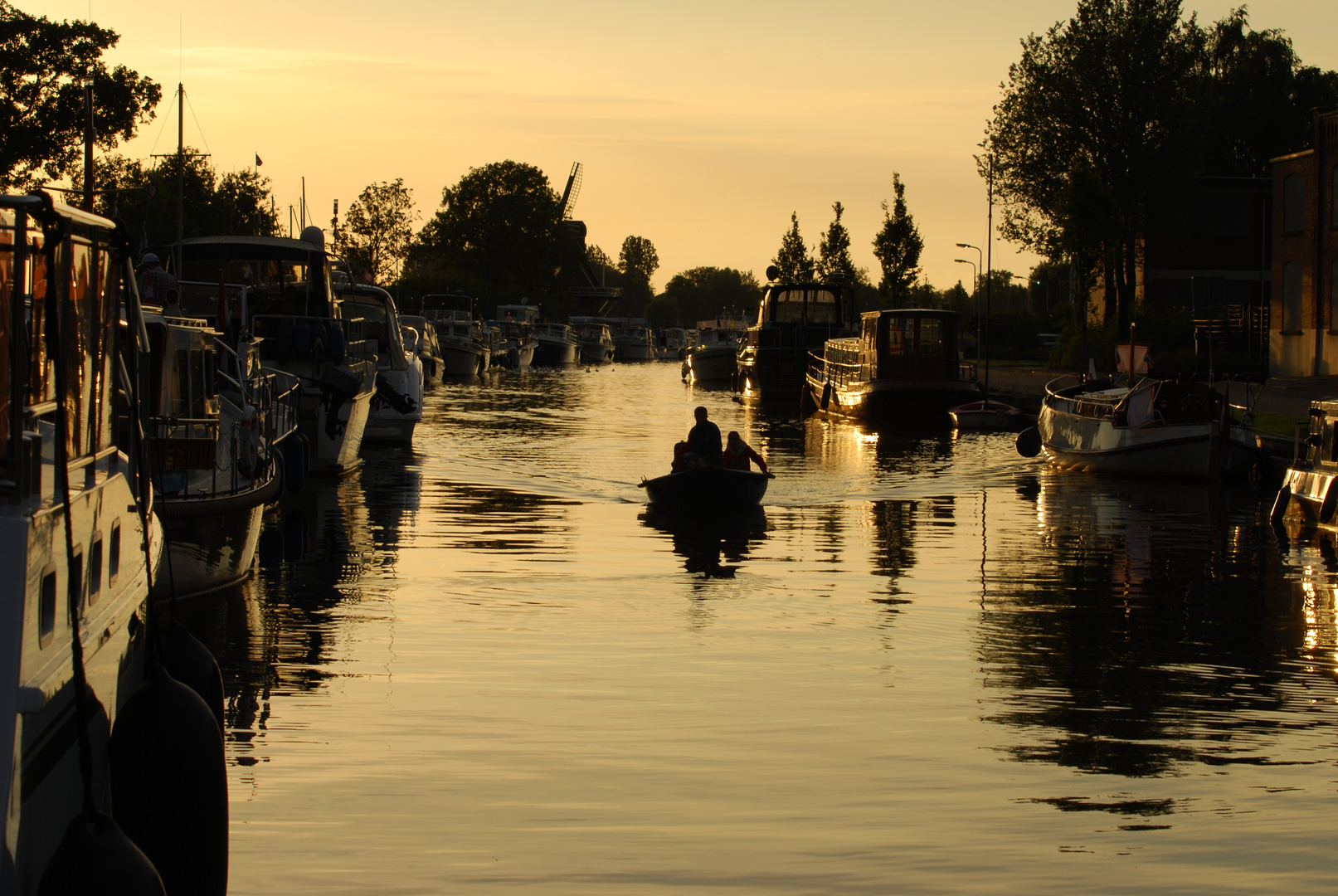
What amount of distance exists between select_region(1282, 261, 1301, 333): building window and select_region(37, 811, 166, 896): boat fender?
1915 inches

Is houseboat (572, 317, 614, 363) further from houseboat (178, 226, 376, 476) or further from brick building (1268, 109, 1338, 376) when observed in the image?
houseboat (178, 226, 376, 476)

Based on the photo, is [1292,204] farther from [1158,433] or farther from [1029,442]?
[1158,433]

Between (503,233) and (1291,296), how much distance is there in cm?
9790

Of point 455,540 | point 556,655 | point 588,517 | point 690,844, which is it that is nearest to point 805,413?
point 588,517

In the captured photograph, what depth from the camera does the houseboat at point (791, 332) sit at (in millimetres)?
61062

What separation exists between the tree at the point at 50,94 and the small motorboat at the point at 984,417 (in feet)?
109

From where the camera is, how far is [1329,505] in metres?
20.3

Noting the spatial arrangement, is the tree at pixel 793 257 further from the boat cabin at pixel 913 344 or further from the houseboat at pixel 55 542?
the houseboat at pixel 55 542

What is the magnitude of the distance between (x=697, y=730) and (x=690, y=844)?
7.19ft

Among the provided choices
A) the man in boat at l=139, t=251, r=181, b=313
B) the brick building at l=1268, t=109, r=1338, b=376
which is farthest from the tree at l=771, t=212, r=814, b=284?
the man in boat at l=139, t=251, r=181, b=313

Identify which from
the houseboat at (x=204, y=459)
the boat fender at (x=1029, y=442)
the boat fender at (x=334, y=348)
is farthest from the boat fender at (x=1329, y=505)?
the boat fender at (x=334, y=348)

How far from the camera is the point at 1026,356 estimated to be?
79750 millimetres

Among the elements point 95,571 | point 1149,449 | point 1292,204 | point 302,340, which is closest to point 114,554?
point 95,571

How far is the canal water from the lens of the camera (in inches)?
285
